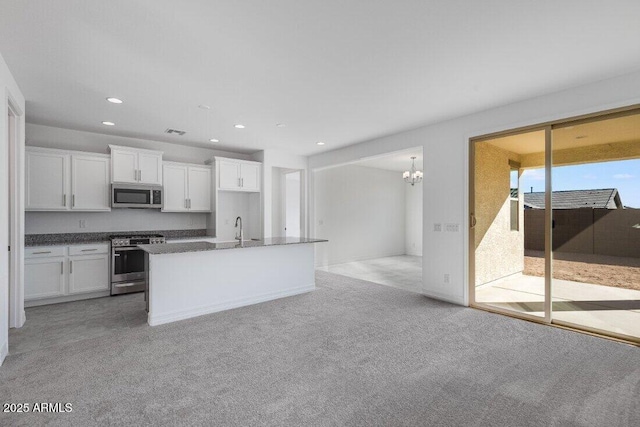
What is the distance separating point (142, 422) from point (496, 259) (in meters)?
5.52

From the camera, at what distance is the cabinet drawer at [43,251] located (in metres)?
4.18

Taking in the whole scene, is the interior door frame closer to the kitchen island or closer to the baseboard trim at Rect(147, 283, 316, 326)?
the kitchen island

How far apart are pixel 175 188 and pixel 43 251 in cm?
207

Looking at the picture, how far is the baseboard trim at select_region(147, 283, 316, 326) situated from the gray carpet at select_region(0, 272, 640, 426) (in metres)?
0.19

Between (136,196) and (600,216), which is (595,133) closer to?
(600,216)

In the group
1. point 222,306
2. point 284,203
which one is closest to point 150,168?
point 222,306

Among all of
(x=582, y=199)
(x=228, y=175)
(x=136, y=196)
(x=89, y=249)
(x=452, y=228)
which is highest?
(x=228, y=175)

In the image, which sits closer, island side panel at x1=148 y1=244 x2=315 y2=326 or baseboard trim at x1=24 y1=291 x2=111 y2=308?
island side panel at x1=148 y1=244 x2=315 y2=326

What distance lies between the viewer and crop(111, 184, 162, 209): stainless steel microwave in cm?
500

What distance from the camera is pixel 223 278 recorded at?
4.18 meters

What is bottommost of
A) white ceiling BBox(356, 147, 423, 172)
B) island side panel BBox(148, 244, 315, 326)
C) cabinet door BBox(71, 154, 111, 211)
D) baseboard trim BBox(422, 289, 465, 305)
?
baseboard trim BBox(422, 289, 465, 305)

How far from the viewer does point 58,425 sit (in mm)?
1892

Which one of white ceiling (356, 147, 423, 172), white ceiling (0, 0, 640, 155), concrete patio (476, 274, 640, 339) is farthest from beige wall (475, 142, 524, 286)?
white ceiling (356, 147, 423, 172)

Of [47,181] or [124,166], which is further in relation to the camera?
[124,166]
